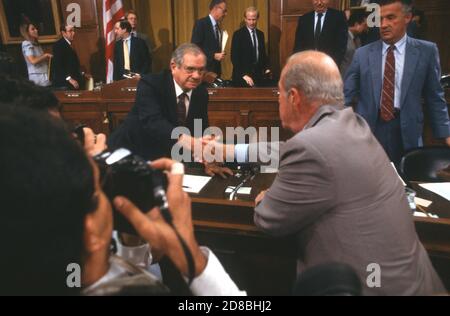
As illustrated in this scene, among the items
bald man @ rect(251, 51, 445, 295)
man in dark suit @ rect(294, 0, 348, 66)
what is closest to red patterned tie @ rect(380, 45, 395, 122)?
bald man @ rect(251, 51, 445, 295)

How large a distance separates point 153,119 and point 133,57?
4.17 metres

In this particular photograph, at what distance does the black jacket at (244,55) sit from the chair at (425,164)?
3838mm

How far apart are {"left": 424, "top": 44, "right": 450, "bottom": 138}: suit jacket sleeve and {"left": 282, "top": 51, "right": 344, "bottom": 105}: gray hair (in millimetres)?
1662

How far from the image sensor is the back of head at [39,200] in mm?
637

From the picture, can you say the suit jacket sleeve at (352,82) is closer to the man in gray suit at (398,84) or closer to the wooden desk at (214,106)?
the man in gray suit at (398,84)

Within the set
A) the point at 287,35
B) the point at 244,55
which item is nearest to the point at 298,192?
the point at 244,55

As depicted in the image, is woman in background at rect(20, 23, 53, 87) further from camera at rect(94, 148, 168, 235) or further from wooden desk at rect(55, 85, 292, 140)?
camera at rect(94, 148, 168, 235)

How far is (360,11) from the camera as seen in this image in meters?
5.72

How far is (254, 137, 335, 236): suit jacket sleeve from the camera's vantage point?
130cm

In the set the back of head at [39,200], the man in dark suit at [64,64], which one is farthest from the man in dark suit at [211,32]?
the back of head at [39,200]

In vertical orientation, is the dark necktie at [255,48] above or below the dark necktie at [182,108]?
above

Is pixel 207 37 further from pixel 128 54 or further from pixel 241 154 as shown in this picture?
pixel 241 154

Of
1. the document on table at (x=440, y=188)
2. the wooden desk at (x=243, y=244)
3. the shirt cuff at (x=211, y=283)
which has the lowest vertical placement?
the wooden desk at (x=243, y=244)
